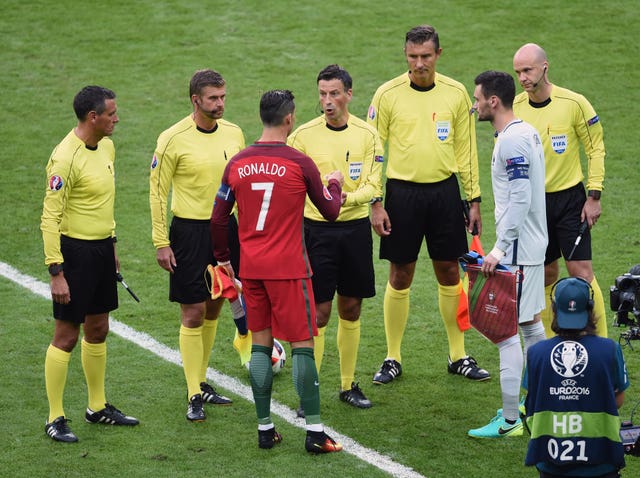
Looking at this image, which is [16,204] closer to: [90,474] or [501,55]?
[90,474]

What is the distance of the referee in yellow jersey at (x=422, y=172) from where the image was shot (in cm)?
814

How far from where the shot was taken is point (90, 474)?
6.68 meters

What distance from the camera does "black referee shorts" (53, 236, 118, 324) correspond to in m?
7.18

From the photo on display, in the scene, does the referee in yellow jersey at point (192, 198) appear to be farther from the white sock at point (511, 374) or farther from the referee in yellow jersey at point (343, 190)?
the white sock at point (511, 374)

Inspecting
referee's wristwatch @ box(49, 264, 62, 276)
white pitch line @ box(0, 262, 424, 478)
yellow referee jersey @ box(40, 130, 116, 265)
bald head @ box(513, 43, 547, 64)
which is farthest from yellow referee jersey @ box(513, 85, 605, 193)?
referee's wristwatch @ box(49, 264, 62, 276)

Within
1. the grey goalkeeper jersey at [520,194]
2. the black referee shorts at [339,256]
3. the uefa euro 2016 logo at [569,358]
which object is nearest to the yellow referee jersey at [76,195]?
the black referee shorts at [339,256]

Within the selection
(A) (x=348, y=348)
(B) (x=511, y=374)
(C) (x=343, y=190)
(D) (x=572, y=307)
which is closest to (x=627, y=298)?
(D) (x=572, y=307)

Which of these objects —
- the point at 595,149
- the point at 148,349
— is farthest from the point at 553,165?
the point at 148,349

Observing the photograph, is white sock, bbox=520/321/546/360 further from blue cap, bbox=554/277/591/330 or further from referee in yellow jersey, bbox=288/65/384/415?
blue cap, bbox=554/277/591/330

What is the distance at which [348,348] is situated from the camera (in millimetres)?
7891

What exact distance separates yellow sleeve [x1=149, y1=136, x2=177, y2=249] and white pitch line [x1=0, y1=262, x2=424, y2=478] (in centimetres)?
133

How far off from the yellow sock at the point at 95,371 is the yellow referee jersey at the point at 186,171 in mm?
828

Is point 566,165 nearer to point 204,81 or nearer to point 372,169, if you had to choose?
point 372,169

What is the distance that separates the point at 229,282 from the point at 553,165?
2.65 metres
